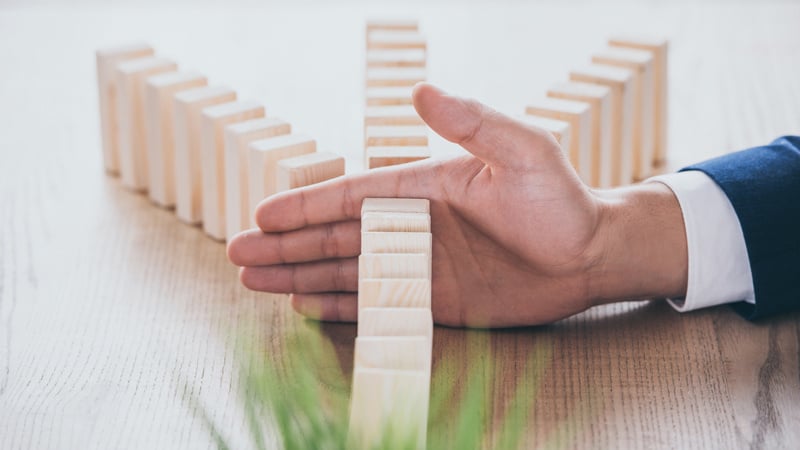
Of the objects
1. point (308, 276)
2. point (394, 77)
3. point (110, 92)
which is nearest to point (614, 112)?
point (394, 77)

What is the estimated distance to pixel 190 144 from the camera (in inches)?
46.8

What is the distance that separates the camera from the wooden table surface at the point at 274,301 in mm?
863

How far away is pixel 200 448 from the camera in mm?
824

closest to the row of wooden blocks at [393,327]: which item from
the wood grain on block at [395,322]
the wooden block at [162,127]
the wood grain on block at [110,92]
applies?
the wood grain on block at [395,322]

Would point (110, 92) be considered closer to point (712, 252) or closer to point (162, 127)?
point (162, 127)

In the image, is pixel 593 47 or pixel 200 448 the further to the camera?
pixel 593 47

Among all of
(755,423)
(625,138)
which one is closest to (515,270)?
(755,423)

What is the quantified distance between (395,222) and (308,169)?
14 centimetres

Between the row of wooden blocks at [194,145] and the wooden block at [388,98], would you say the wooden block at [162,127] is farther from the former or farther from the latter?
the wooden block at [388,98]

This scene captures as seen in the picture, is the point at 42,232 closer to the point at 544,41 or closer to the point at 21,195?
the point at 21,195

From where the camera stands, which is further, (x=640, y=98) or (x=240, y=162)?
(x=640, y=98)

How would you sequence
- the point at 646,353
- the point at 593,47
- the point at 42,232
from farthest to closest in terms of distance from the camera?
the point at 593,47 → the point at 42,232 → the point at 646,353

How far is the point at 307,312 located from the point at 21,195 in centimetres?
45

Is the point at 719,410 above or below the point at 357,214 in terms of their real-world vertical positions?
below
